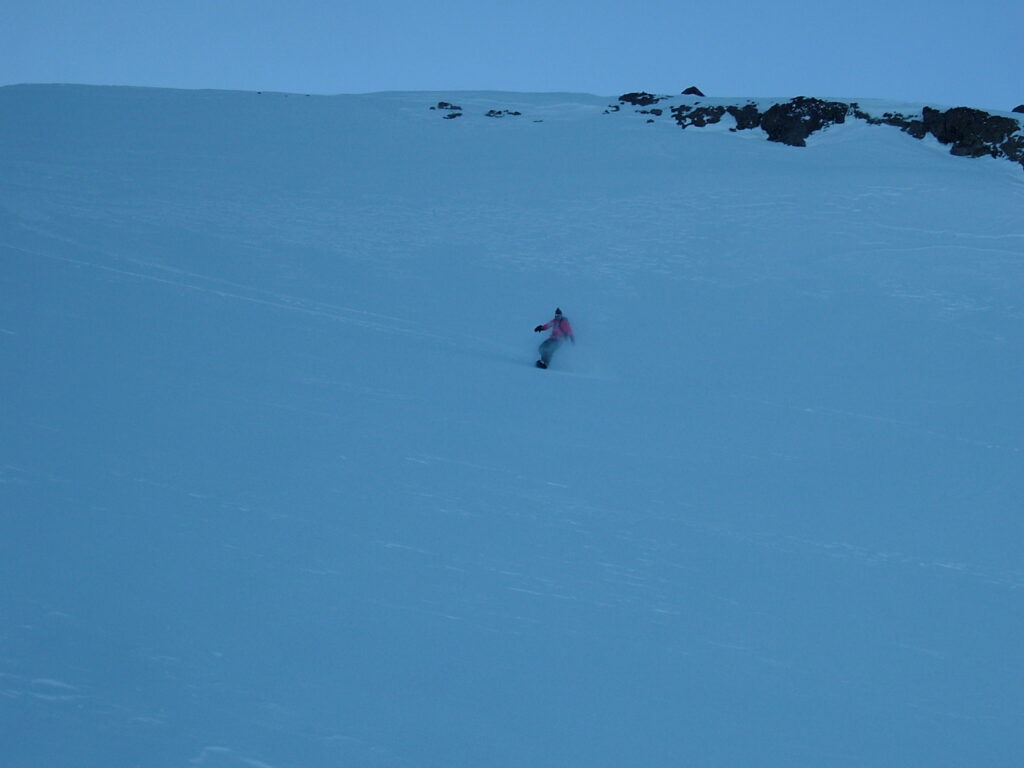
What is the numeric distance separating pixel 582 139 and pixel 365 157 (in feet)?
17.3

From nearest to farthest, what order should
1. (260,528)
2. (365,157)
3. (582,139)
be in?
1. (260,528)
2. (365,157)
3. (582,139)

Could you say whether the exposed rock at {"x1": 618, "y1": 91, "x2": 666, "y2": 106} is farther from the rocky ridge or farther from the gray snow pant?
the gray snow pant

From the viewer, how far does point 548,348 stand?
942 centimetres

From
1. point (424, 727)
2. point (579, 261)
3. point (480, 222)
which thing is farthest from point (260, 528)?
point (480, 222)

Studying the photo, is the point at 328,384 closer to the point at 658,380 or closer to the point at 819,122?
the point at 658,380

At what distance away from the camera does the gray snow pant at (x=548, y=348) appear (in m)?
9.40

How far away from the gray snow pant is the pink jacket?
0.07 meters

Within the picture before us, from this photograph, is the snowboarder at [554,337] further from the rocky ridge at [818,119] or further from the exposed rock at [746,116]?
the exposed rock at [746,116]

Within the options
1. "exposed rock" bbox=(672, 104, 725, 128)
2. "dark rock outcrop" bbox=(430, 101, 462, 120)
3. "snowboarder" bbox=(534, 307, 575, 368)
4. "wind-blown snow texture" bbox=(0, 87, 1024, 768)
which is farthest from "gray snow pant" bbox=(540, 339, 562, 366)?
"dark rock outcrop" bbox=(430, 101, 462, 120)

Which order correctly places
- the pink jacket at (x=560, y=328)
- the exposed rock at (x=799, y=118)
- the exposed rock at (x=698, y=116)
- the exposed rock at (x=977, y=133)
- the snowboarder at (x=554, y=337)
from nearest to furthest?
1. the snowboarder at (x=554, y=337)
2. the pink jacket at (x=560, y=328)
3. the exposed rock at (x=977, y=133)
4. the exposed rock at (x=799, y=118)
5. the exposed rock at (x=698, y=116)

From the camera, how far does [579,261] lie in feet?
42.1

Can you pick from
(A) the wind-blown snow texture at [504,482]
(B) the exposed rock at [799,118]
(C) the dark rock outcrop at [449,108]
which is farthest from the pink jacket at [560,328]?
(C) the dark rock outcrop at [449,108]

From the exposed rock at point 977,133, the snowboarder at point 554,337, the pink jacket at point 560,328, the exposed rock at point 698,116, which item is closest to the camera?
the snowboarder at point 554,337

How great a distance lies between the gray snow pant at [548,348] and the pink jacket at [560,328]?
67mm
